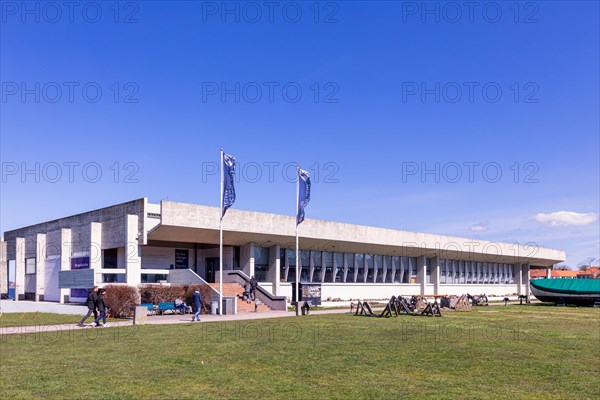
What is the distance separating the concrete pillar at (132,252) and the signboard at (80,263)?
218 inches

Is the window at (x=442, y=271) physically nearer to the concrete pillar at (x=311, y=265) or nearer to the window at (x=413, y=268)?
the window at (x=413, y=268)

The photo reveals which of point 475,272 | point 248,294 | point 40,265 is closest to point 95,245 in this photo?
point 40,265

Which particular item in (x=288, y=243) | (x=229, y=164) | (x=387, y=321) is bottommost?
(x=387, y=321)

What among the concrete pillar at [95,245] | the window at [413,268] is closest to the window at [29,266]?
the concrete pillar at [95,245]

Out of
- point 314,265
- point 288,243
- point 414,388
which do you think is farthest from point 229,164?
point 414,388

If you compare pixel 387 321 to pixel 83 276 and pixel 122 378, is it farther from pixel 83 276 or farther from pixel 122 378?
pixel 83 276

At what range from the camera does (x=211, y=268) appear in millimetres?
47625

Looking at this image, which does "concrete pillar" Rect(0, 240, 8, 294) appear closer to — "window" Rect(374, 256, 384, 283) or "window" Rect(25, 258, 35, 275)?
"window" Rect(25, 258, 35, 275)

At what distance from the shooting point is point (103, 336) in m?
19.5

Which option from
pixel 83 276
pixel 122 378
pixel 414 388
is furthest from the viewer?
pixel 83 276

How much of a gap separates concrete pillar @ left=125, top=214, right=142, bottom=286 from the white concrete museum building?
7 cm

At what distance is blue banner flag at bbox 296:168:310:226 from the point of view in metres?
40.5

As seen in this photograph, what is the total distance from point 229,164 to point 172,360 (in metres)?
21.5

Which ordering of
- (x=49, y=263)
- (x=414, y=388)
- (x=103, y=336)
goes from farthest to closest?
(x=49, y=263), (x=103, y=336), (x=414, y=388)
